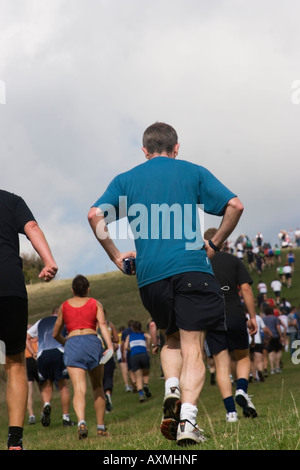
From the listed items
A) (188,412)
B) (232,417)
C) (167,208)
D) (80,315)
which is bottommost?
(232,417)

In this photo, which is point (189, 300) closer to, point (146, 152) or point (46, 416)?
point (146, 152)

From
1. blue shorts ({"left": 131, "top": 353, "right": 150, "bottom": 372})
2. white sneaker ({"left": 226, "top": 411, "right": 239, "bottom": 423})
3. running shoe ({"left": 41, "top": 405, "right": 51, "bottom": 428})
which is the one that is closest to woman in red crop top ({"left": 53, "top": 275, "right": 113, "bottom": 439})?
white sneaker ({"left": 226, "top": 411, "right": 239, "bottom": 423})

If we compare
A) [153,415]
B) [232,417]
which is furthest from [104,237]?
[153,415]

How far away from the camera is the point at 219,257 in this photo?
9305mm

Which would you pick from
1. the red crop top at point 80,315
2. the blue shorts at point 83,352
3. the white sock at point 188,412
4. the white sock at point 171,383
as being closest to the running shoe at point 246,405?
the blue shorts at point 83,352

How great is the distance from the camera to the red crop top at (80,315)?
964 cm

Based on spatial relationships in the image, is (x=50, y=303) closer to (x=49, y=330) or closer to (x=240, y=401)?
(x=49, y=330)

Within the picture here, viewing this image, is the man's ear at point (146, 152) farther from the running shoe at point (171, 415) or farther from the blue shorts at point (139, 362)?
the blue shorts at point (139, 362)

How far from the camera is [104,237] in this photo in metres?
5.54

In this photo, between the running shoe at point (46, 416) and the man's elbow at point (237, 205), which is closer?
the man's elbow at point (237, 205)

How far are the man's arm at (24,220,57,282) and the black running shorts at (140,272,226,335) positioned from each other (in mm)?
634

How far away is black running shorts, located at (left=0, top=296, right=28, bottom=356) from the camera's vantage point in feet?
17.2

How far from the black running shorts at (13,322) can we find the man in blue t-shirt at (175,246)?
731mm

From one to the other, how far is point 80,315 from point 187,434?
16.1 ft
